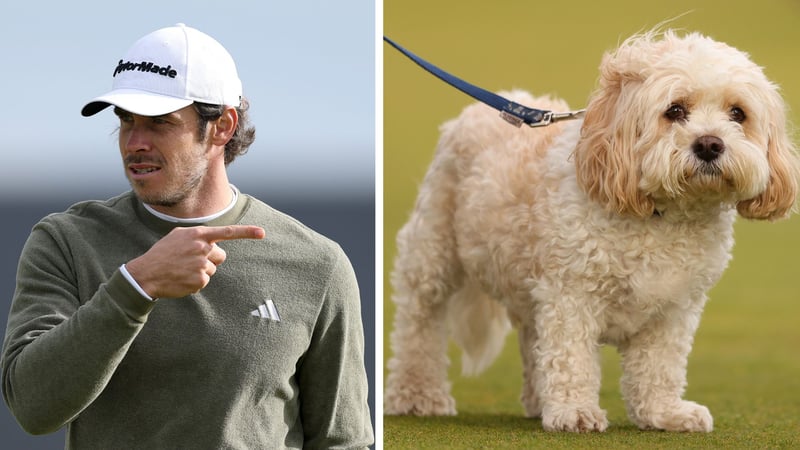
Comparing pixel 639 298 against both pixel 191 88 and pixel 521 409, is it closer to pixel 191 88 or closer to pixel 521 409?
pixel 521 409

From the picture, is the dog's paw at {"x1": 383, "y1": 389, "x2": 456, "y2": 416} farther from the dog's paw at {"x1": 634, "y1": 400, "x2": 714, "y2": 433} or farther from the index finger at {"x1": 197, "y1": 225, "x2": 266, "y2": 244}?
the index finger at {"x1": 197, "y1": 225, "x2": 266, "y2": 244}

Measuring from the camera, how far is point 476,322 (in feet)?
18.5

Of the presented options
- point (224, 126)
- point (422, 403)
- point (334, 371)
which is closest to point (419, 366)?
point (422, 403)

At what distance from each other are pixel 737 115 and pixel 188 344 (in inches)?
87.0

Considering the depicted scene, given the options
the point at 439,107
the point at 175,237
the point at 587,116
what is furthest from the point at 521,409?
the point at 439,107

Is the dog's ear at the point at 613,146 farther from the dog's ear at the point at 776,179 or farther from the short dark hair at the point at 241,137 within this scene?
the short dark hair at the point at 241,137

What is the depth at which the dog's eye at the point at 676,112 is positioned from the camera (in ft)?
12.6

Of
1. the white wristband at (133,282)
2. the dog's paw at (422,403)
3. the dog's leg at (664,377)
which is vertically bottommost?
the dog's paw at (422,403)

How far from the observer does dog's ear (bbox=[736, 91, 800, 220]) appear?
3.98 metres

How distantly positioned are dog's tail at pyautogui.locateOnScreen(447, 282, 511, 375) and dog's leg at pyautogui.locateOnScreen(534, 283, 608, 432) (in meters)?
1.30

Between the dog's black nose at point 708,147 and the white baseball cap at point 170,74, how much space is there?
66.4 inches

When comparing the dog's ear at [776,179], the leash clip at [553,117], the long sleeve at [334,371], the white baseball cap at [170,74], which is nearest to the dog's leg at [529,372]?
the leash clip at [553,117]

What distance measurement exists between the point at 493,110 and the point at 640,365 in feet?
4.74

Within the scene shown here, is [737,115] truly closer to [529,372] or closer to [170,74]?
[529,372]
